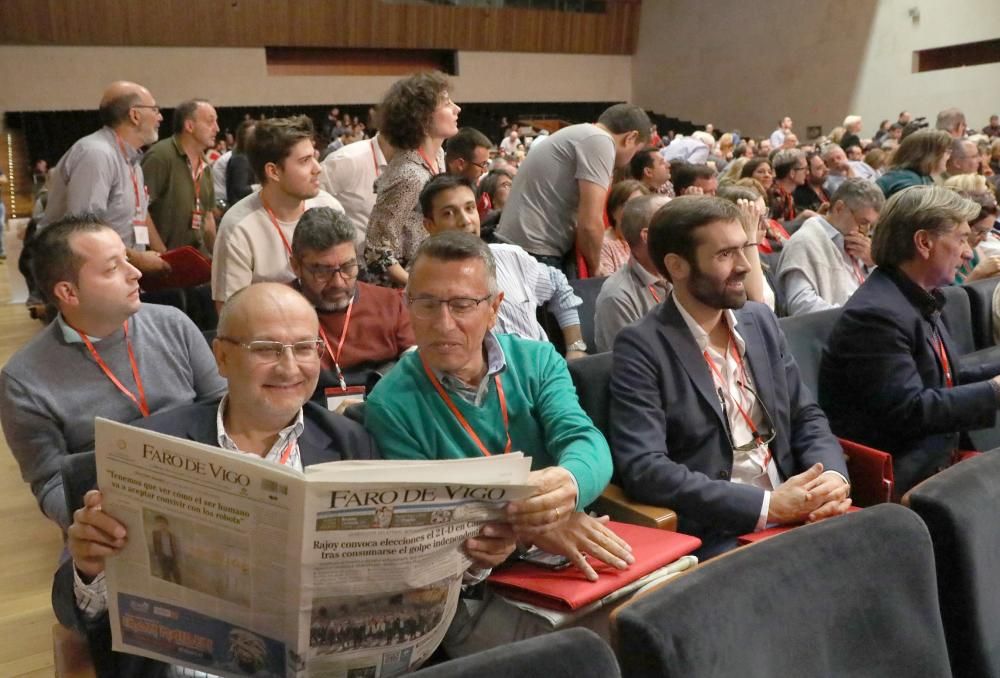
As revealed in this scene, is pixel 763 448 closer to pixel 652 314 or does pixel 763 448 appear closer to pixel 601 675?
pixel 652 314

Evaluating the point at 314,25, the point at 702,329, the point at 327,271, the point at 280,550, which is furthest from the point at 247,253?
the point at 314,25

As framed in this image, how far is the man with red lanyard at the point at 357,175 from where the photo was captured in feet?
12.8

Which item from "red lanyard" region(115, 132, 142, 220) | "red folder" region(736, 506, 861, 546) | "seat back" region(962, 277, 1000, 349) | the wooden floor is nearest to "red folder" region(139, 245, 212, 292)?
"red lanyard" region(115, 132, 142, 220)

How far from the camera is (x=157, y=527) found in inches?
48.2

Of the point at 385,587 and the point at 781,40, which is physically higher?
the point at 781,40

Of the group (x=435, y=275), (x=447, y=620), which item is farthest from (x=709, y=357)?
(x=447, y=620)

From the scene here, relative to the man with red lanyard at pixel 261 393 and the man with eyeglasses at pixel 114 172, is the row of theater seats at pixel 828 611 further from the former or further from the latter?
the man with eyeglasses at pixel 114 172

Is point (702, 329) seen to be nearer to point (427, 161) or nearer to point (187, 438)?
point (187, 438)

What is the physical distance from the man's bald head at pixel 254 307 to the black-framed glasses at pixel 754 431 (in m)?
1.05

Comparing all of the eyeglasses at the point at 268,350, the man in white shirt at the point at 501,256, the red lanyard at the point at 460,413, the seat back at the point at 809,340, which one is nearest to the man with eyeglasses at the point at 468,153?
the man in white shirt at the point at 501,256

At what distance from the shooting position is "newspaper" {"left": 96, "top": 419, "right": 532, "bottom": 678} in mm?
1144

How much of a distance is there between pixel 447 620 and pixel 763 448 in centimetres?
109

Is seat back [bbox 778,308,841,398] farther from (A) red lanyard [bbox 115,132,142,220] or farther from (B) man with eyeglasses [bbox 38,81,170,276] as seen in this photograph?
(A) red lanyard [bbox 115,132,142,220]

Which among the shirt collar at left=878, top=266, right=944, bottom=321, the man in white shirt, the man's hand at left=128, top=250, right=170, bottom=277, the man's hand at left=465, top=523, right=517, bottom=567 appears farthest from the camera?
the man's hand at left=128, top=250, right=170, bottom=277
